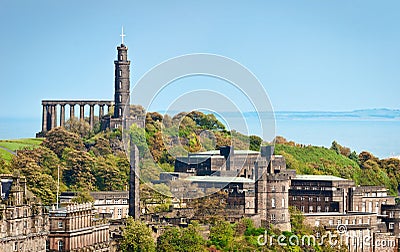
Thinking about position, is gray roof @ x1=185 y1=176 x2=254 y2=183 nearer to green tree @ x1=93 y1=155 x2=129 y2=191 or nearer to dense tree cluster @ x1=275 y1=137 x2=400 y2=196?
green tree @ x1=93 y1=155 x2=129 y2=191

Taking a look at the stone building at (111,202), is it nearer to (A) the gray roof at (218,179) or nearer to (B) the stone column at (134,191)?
(B) the stone column at (134,191)

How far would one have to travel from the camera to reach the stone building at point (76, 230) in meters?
75.2

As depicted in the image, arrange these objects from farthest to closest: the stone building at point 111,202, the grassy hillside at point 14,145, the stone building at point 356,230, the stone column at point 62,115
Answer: the stone column at point 62,115 < the grassy hillside at point 14,145 < the stone building at point 356,230 < the stone building at point 111,202

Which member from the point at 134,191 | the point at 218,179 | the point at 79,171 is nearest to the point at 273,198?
the point at 218,179

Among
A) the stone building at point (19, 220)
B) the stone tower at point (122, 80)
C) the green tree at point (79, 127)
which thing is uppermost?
the stone tower at point (122, 80)

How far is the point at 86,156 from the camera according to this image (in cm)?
10794

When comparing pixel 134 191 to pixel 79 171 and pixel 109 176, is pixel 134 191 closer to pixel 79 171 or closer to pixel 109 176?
pixel 79 171

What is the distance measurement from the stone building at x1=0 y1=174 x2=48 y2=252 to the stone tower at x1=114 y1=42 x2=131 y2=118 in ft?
138

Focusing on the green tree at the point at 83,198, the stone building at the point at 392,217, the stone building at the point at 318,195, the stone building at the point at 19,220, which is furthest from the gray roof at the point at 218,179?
the stone building at the point at 19,220

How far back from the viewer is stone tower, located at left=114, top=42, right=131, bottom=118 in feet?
382

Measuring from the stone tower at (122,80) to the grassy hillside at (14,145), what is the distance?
6511 millimetres

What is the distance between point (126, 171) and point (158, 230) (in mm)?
24155

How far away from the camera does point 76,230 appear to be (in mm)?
76188

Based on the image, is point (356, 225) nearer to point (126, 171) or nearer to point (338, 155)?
point (126, 171)
